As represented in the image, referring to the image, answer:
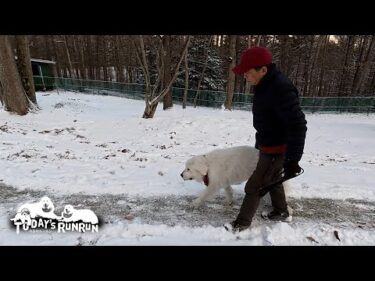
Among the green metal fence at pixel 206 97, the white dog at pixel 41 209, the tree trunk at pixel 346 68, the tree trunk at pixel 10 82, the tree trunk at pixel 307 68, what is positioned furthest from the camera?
the tree trunk at pixel 307 68

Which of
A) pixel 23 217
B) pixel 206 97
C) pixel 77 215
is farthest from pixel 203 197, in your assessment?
pixel 206 97

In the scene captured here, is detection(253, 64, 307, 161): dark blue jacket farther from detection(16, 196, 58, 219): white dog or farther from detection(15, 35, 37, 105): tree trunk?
detection(15, 35, 37, 105): tree trunk

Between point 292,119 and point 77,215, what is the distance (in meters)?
3.36

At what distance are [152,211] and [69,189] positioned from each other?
178cm

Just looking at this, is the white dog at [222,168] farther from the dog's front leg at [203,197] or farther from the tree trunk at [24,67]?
the tree trunk at [24,67]

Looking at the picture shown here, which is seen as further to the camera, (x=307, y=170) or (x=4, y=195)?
(x=307, y=170)

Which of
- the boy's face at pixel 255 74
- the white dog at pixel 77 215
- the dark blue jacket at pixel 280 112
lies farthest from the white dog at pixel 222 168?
the white dog at pixel 77 215

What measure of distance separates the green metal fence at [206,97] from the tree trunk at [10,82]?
21.7 m

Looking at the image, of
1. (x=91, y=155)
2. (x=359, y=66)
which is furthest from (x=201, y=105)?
(x=91, y=155)

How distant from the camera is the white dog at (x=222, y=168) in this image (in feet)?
15.3

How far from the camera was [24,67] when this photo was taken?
1642 centimetres

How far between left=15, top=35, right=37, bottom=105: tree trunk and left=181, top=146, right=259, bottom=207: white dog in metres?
14.4

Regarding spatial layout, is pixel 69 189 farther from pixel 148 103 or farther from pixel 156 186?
pixel 148 103
